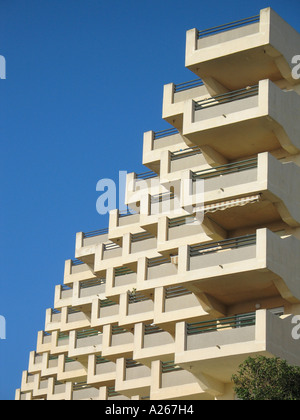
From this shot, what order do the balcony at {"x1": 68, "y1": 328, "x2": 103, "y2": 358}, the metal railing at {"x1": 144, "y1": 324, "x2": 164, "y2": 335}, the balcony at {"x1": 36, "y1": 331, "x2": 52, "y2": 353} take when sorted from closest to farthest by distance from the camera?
the metal railing at {"x1": 144, "y1": 324, "x2": 164, "y2": 335} → the balcony at {"x1": 68, "y1": 328, "x2": 103, "y2": 358} → the balcony at {"x1": 36, "y1": 331, "x2": 52, "y2": 353}

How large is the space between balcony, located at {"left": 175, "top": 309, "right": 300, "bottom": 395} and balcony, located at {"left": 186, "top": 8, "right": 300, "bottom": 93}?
1062 centimetres

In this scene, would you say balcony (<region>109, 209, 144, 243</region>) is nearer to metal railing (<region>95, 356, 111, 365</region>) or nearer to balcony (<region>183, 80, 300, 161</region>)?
metal railing (<region>95, 356, 111, 365</region>)

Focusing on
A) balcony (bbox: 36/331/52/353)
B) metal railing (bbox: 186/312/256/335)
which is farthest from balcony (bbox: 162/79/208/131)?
balcony (bbox: 36/331/52/353)

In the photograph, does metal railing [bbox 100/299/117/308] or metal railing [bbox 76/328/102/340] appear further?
metal railing [bbox 76/328/102/340]

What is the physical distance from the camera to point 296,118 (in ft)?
153

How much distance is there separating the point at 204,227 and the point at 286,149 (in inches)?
183

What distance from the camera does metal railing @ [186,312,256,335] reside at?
42.7 m

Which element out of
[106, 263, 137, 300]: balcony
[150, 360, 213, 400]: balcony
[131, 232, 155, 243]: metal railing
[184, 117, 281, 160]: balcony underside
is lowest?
[150, 360, 213, 400]: balcony

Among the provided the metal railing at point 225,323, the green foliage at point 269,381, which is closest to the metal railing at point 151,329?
the metal railing at point 225,323

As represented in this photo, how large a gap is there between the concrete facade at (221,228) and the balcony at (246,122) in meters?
0.05

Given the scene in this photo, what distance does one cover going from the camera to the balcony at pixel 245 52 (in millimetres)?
46719

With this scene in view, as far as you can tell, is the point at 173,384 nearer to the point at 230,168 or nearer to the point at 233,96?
the point at 230,168
